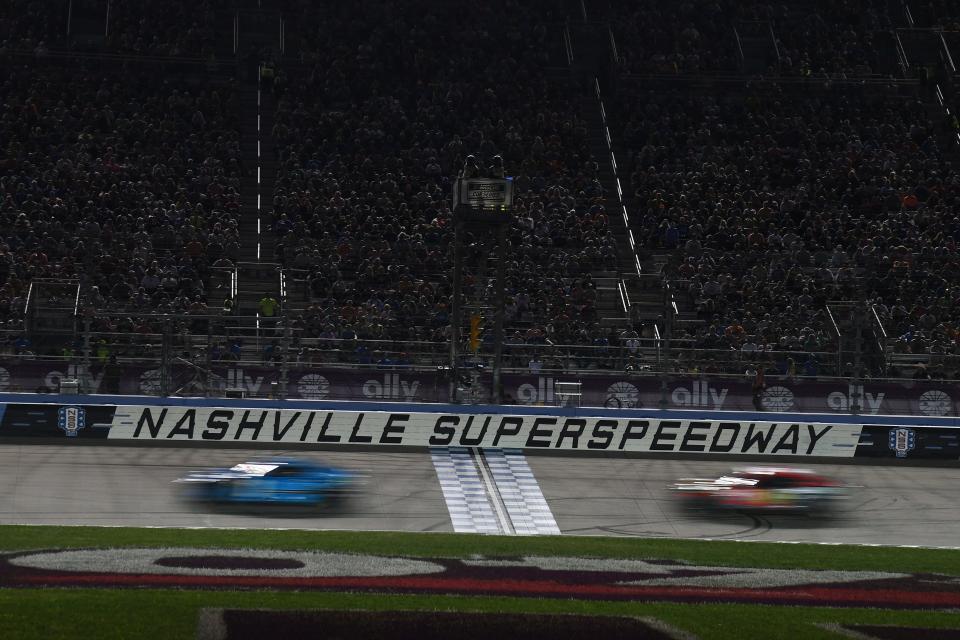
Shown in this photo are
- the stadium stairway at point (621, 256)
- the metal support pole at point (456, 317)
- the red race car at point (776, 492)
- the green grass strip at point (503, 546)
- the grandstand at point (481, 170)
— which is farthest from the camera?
the stadium stairway at point (621, 256)

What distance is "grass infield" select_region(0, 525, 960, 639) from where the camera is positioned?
11.4m

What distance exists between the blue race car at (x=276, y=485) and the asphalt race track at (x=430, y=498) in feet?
0.75

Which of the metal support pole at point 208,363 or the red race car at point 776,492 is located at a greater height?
the metal support pole at point 208,363

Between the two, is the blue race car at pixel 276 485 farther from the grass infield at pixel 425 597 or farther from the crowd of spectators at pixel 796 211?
the crowd of spectators at pixel 796 211

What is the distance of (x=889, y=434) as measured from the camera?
988 inches

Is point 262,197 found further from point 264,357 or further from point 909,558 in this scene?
point 909,558

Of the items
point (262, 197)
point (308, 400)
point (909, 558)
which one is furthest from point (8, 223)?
point (909, 558)

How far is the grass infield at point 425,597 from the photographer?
1138 centimetres

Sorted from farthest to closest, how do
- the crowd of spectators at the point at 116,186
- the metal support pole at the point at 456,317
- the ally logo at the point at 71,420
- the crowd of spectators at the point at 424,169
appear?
the crowd of spectators at the point at 424,169 < the crowd of spectators at the point at 116,186 < the metal support pole at the point at 456,317 < the ally logo at the point at 71,420

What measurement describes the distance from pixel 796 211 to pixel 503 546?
20.2 metres

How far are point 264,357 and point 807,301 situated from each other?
38.7 ft

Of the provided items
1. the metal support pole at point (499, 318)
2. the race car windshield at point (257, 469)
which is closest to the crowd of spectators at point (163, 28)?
the metal support pole at point (499, 318)

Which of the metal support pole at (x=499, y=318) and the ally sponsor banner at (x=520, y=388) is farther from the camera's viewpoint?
the metal support pole at (x=499, y=318)

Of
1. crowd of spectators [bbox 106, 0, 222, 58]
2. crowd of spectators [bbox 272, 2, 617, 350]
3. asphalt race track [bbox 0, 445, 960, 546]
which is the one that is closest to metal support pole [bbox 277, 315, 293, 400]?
asphalt race track [bbox 0, 445, 960, 546]
